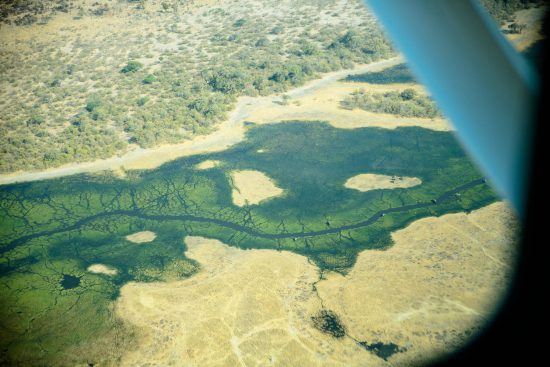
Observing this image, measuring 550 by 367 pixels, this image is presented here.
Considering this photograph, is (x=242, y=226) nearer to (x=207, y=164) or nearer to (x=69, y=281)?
(x=207, y=164)

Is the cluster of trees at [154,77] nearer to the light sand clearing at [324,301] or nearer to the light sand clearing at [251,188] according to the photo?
the light sand clearing at [251,188]

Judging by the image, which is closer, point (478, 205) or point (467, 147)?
point (467, 147)

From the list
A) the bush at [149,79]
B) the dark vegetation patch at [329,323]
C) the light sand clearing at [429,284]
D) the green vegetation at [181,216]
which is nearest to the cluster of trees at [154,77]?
the bush at [149,79]

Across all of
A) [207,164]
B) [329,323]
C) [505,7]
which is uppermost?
[505,7]

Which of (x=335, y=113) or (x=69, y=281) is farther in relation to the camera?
(x=335, y=113)

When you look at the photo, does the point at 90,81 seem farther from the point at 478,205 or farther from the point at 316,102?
the point at 478,205

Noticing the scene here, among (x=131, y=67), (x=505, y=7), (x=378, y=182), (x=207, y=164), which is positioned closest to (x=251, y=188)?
(x=207, y=164)

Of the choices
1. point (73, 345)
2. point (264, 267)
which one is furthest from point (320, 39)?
point (73, 345)
